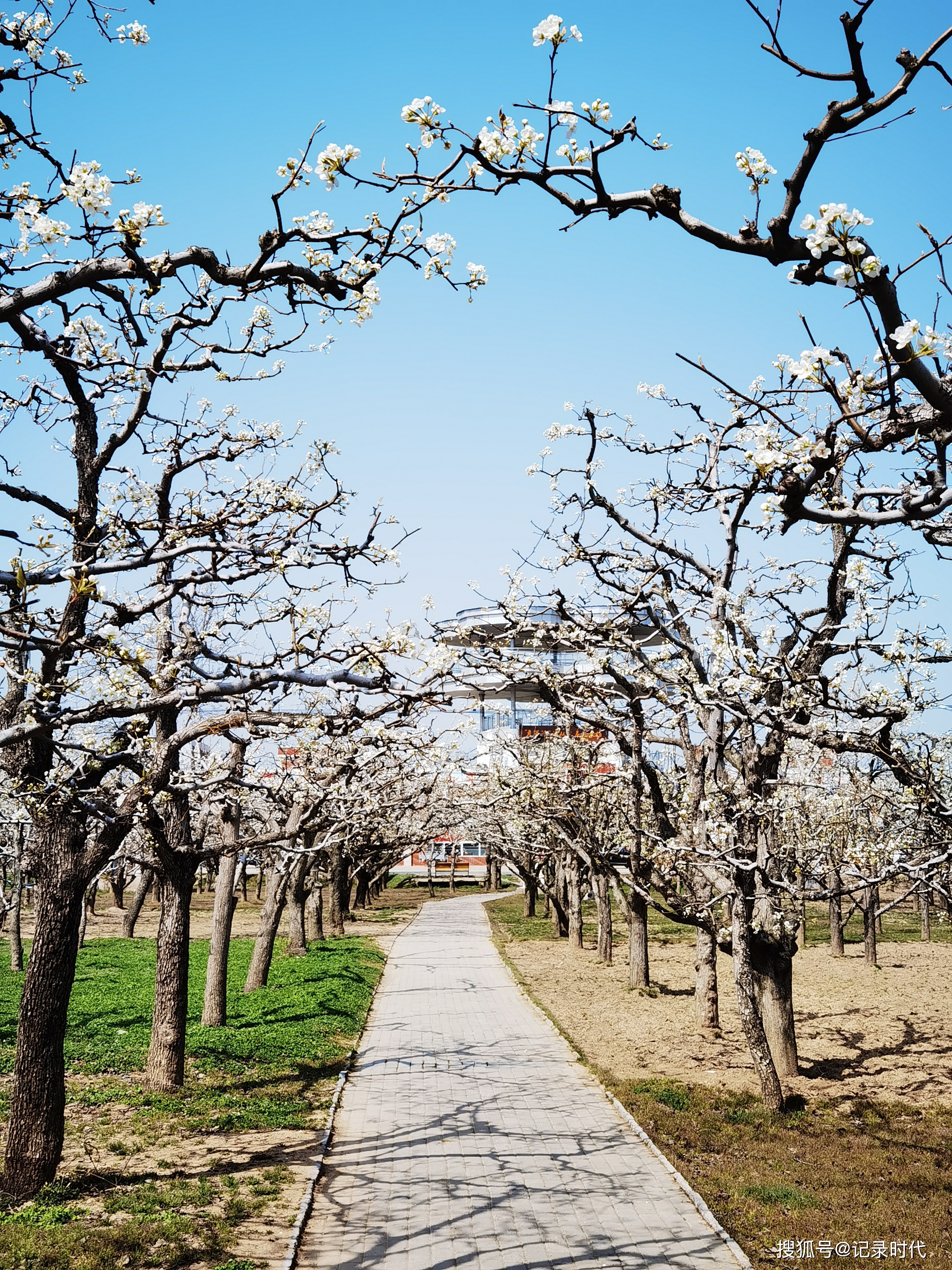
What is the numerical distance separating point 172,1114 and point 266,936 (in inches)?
328

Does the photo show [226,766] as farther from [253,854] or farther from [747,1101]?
[253,854]

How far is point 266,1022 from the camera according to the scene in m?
14.5

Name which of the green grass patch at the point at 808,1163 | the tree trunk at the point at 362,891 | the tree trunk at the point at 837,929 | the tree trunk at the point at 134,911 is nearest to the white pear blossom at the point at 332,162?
the green grass patch at the point at 808,1163

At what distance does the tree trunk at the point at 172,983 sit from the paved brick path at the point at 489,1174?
2.05 metres

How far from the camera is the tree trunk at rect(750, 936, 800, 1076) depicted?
35.3 feet

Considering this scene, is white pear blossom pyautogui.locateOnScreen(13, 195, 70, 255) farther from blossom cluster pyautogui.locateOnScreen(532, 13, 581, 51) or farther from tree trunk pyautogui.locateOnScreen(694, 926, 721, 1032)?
tree trunk pyautogui.locateOnScreen(694, 926, 721, 1032)

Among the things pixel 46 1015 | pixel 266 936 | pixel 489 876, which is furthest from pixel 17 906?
pixel 489 876

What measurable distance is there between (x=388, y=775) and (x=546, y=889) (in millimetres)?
13827

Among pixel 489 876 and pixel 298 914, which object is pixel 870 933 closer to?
pixel 298 914

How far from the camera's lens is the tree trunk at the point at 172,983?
10.4m

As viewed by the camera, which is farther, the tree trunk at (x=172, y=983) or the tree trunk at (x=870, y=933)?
the tree trunk at (x=870, y=933)

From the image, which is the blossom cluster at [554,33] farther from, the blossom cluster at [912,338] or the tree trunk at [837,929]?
the tree trunk at [837,929]

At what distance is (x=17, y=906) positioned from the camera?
2077 cm

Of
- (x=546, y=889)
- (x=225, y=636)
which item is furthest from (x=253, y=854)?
(x=225, y=636)
